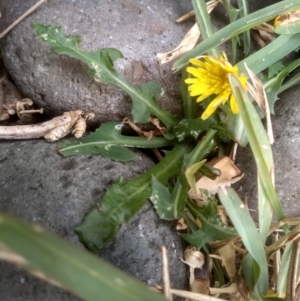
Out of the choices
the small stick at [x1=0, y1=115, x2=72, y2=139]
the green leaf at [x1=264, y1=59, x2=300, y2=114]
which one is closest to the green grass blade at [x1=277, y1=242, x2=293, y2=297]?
the green leaf at [x1=264, y1=59, x2=300, y2=114]

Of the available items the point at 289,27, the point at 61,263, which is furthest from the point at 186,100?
the point at 61,263

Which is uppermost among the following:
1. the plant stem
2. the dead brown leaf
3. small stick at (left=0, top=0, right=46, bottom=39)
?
small stick at (left=0, top=0, right=46, bottom=39)

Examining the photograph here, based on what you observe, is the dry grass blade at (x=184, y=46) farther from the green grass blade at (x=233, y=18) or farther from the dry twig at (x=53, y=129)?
the dry twig at (x=53, y=129)

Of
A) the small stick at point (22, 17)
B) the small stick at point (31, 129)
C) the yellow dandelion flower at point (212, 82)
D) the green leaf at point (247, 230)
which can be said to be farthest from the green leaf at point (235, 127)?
the small stick at point (22, 17)

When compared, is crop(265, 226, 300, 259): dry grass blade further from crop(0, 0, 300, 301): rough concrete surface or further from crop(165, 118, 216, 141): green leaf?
crop(165, 118, 216, 141): green leaf

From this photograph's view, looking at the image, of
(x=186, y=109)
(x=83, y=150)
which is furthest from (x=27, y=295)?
(x=186, y=109)

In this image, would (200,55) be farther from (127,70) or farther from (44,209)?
(44,209)

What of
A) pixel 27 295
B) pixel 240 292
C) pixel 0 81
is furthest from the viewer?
pixel 0 81
